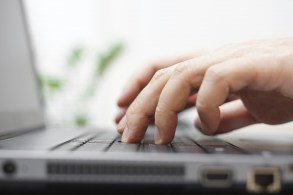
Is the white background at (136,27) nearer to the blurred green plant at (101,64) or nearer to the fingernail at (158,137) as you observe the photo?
the blurred green plant at (101,64)

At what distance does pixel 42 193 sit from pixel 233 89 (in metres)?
0.27

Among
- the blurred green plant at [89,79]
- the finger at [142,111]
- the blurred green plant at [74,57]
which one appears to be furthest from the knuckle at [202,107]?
the blurred green plant at [74,57]

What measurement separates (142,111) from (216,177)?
0.85 ft

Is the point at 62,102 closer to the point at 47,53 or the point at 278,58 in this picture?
the point at 47,53

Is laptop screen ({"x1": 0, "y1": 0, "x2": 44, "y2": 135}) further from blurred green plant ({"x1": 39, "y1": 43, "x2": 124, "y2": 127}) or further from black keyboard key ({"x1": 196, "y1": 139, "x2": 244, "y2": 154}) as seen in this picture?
blurred green plant ({"x1": 39, "y1": 43, "x2": 124, "y2": 127})

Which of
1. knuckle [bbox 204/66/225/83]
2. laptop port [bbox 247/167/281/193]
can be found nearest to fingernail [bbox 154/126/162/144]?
knuckle [bbox 204/66/225/83]

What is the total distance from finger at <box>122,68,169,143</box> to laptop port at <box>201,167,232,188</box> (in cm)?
24

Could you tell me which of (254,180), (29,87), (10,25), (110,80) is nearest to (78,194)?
(254,180)

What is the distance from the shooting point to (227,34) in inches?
117

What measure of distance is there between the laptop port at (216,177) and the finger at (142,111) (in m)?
0.24

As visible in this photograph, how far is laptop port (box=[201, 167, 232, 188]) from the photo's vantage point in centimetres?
44

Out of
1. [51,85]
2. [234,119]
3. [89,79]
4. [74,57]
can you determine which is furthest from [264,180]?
[89,79]

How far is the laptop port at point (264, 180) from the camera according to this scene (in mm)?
438

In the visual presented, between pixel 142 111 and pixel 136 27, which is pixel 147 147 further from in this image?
pixel 136 27
